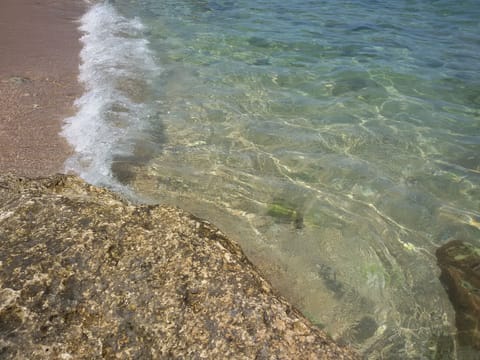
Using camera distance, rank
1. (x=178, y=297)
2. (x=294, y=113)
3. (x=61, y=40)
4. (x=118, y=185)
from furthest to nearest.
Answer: (x=61, y=40), (x=294, y=113), (x=118, y=185), (x=178, y=297)

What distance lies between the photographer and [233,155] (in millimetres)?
4930

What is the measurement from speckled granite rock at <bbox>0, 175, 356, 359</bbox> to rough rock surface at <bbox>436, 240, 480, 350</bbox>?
4.85 ft

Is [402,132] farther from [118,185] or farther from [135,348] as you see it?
[135,348]

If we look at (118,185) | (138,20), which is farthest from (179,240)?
(138,20)

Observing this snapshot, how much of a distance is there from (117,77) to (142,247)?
18.2 feet

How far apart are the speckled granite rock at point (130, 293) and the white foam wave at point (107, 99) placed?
1984 millimetres

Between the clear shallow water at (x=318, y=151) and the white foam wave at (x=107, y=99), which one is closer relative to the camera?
the clear shallow water at (x=318, y=151)

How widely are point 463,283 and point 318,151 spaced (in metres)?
2.34

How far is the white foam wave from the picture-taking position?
465cm

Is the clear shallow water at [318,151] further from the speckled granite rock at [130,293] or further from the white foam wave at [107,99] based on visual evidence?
the speckled granite rock at [130,293]

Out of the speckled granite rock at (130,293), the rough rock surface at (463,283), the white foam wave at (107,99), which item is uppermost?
the speckled granite rock at (130,293)

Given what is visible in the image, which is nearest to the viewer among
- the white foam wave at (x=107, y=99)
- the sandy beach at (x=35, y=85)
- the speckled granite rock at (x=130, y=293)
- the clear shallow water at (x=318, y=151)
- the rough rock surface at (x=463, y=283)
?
the speckled granite rock at (x=130, y=293)

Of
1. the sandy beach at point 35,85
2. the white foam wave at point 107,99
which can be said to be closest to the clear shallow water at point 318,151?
the white foam wave at point 107,99

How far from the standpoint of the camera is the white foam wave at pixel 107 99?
4.65m
